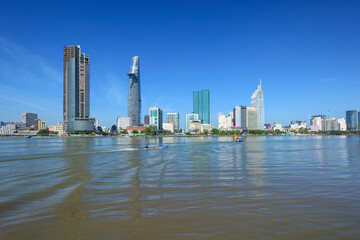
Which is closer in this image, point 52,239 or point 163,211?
point 52,239

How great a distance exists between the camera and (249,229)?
9.21 metres

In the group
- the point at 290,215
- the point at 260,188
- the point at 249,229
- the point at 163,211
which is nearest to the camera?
the point at 249,229

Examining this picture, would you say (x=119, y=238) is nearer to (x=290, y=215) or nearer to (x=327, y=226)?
(x=290, y=215)

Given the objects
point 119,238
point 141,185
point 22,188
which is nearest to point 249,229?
point 119,238

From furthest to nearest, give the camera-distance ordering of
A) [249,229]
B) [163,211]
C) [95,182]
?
[95,182] < [163,211] < [249,229]

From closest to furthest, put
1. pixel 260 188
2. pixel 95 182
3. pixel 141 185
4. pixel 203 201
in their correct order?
1. pixel 203 201
2. pixel 260 188
3. pixel 141 185
4. pixel 95 182

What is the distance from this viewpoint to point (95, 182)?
18.9m

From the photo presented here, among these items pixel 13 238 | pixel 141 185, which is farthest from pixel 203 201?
pixel 13 238

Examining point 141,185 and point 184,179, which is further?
point 184,179

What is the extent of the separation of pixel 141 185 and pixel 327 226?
12.2 meters

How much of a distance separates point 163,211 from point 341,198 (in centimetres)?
1033

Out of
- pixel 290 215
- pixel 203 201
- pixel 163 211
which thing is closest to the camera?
pixel 290 215

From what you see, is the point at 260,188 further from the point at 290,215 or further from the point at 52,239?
the point at 52,239

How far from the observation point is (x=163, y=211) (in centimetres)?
1142
